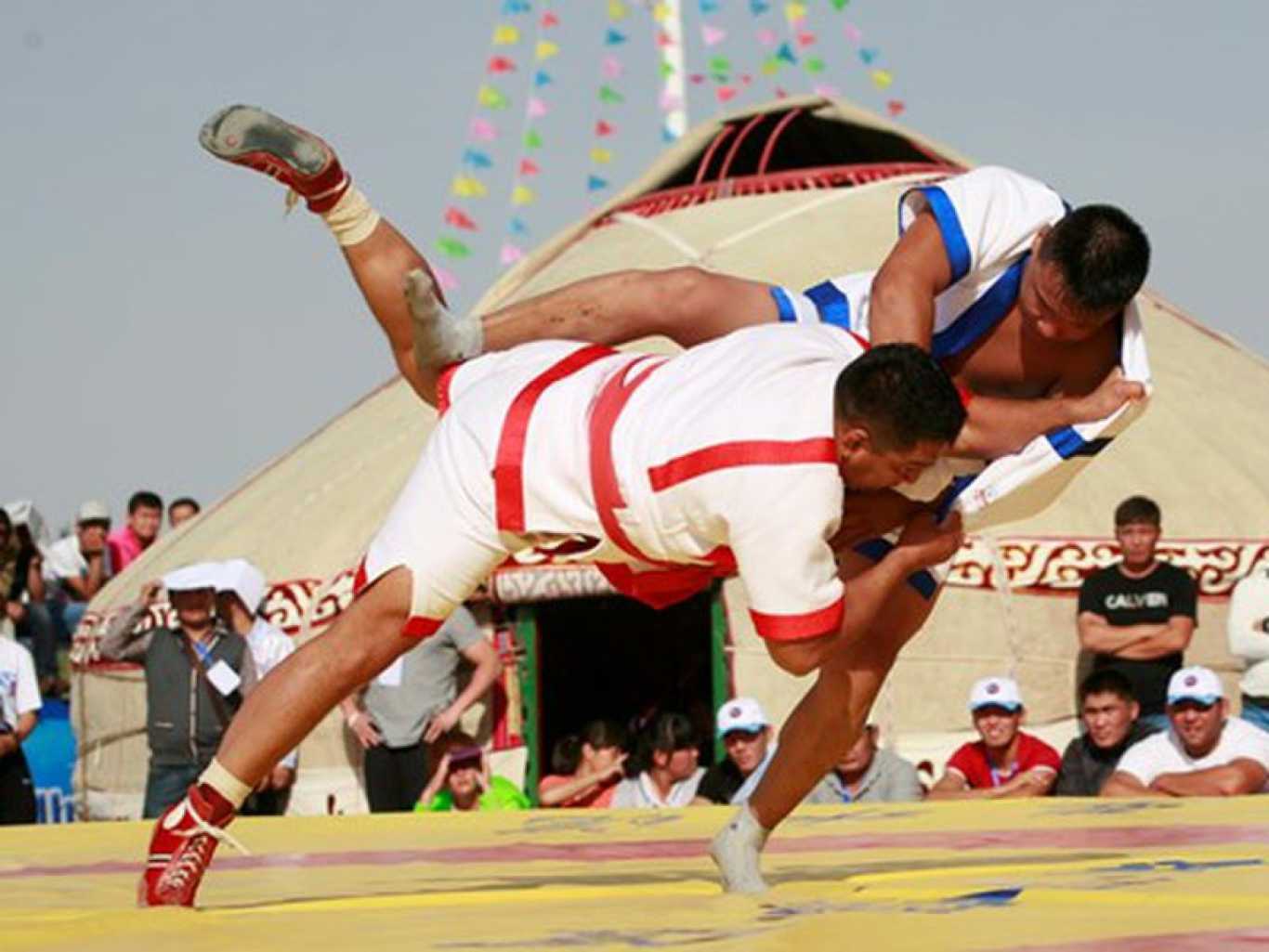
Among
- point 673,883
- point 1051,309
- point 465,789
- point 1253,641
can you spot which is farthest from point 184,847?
point 1253,641

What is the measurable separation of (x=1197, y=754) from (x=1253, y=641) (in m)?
1.12

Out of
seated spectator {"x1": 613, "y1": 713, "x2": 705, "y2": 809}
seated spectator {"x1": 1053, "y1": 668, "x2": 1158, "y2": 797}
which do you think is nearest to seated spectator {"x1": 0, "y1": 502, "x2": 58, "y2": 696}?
seated spectator {"x1": 613, "y1": 713, "x2": 705, "y2": 809}

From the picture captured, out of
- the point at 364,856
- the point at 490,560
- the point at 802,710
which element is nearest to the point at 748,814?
the point at 802,710

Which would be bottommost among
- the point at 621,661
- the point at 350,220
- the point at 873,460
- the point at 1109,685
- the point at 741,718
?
the point at 621,661

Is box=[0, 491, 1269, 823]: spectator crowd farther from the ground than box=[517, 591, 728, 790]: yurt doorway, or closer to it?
farther from the ground

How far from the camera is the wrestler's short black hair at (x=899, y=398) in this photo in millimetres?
4309

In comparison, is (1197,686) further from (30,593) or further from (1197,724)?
(30,593)

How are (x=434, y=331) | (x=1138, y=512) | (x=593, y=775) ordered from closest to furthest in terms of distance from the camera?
(x=434, y=331), (x=1138, y=512), (x=593, y=775)

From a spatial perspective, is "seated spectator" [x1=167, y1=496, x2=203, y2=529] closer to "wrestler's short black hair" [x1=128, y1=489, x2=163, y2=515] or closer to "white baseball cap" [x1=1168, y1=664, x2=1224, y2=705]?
"wrestler's short black hair" [x1=128, y1=489, x2=163, y2=515]

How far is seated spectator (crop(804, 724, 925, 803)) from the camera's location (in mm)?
8375

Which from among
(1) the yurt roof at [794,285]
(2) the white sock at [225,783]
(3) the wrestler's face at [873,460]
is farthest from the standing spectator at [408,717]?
(3) the wrestler's face at [873,460]

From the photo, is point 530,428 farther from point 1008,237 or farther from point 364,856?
point 364,856

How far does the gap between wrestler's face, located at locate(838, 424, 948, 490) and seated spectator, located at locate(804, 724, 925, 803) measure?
400 cm

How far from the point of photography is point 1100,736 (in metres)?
8.46
